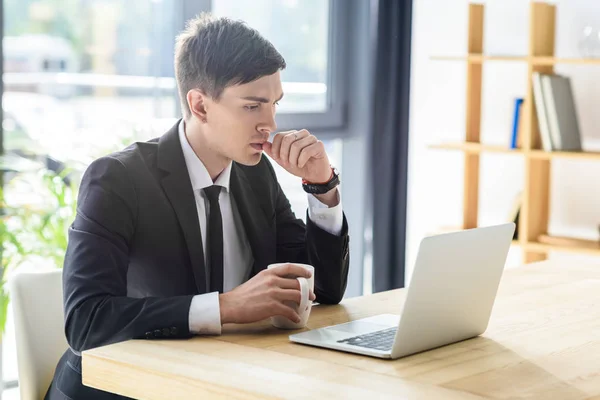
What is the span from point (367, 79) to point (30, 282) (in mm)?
2789

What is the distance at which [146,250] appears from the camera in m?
1.85

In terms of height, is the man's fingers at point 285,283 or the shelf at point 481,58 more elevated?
the shelf at point 481,58

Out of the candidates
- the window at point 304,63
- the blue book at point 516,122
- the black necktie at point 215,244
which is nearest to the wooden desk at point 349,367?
the black necktie at point 215,244

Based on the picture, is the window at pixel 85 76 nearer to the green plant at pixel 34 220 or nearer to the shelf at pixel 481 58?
the green plant at pixel 34 220

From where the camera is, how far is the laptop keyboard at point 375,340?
153cm

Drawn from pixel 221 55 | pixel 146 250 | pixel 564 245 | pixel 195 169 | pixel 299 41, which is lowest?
pixel 564 245

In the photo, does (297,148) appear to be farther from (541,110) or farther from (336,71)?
(336,71)

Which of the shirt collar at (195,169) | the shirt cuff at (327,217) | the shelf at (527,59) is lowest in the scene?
the shirt cuff at (327,217)

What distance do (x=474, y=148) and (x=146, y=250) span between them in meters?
2.59

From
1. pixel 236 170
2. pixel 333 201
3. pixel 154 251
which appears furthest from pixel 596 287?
pixel 154 251

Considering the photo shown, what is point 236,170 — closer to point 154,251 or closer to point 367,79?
point 154,251

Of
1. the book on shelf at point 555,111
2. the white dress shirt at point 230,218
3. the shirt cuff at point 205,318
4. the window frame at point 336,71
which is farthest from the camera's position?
the window frame at point 336,71

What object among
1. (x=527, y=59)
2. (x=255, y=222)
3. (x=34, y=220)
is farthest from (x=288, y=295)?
(x=527, y=59)

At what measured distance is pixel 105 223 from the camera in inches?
69.0
